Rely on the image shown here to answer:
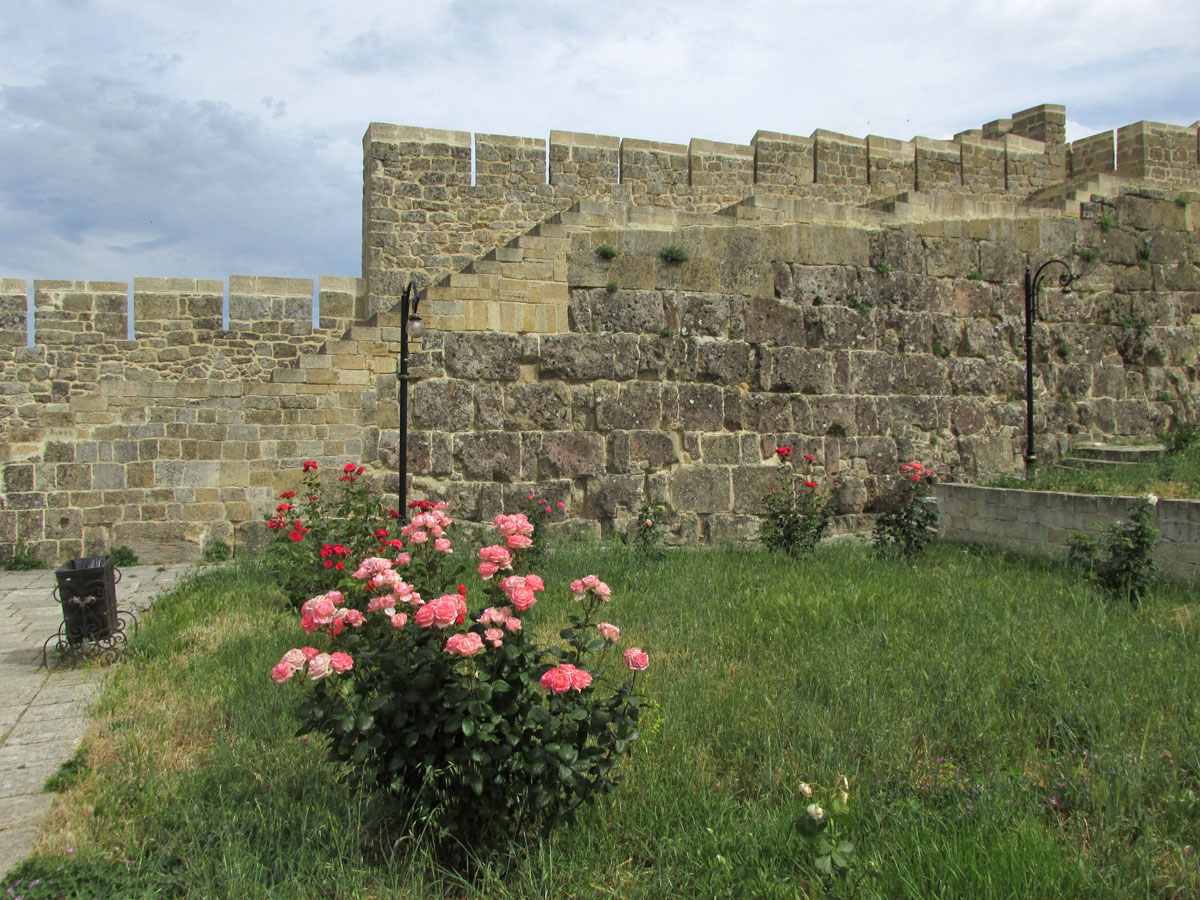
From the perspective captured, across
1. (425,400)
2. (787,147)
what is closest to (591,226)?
(425,400)

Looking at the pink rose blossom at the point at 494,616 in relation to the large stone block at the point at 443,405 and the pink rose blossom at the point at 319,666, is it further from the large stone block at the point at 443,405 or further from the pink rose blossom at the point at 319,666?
the large stone block at the point at 443,405

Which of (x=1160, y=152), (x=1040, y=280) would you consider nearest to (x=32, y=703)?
(x=1040, y=280)

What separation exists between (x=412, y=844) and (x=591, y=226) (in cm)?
841

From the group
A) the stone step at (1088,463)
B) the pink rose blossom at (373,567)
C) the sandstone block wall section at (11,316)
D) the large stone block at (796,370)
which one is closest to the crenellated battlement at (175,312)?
the sandstone block wall section at (11,316)

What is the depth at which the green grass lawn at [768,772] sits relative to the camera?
3037 millimetres

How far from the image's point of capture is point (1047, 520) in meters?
8.79

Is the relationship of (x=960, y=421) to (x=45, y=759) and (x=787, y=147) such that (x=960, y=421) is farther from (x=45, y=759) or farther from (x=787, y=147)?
(x=45, y=759)

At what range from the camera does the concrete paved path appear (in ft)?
12.3

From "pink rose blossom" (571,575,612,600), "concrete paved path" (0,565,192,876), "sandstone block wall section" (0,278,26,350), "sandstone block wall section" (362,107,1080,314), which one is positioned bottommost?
"concrete paved path" (0,565,192,876)

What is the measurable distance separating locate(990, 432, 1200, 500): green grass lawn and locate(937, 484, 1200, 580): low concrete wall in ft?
2.57

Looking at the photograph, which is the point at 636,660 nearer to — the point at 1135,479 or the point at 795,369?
the point at 795,369

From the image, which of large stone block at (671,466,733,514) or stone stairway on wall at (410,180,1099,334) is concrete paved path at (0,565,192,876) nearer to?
stone stairway on wall at (410,180,1099,334)

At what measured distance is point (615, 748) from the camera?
308 cm

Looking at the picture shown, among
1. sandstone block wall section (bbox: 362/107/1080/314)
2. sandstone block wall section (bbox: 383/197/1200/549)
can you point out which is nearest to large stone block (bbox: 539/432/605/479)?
sandstone block wall section (bbox: 383/197/1200/549)
